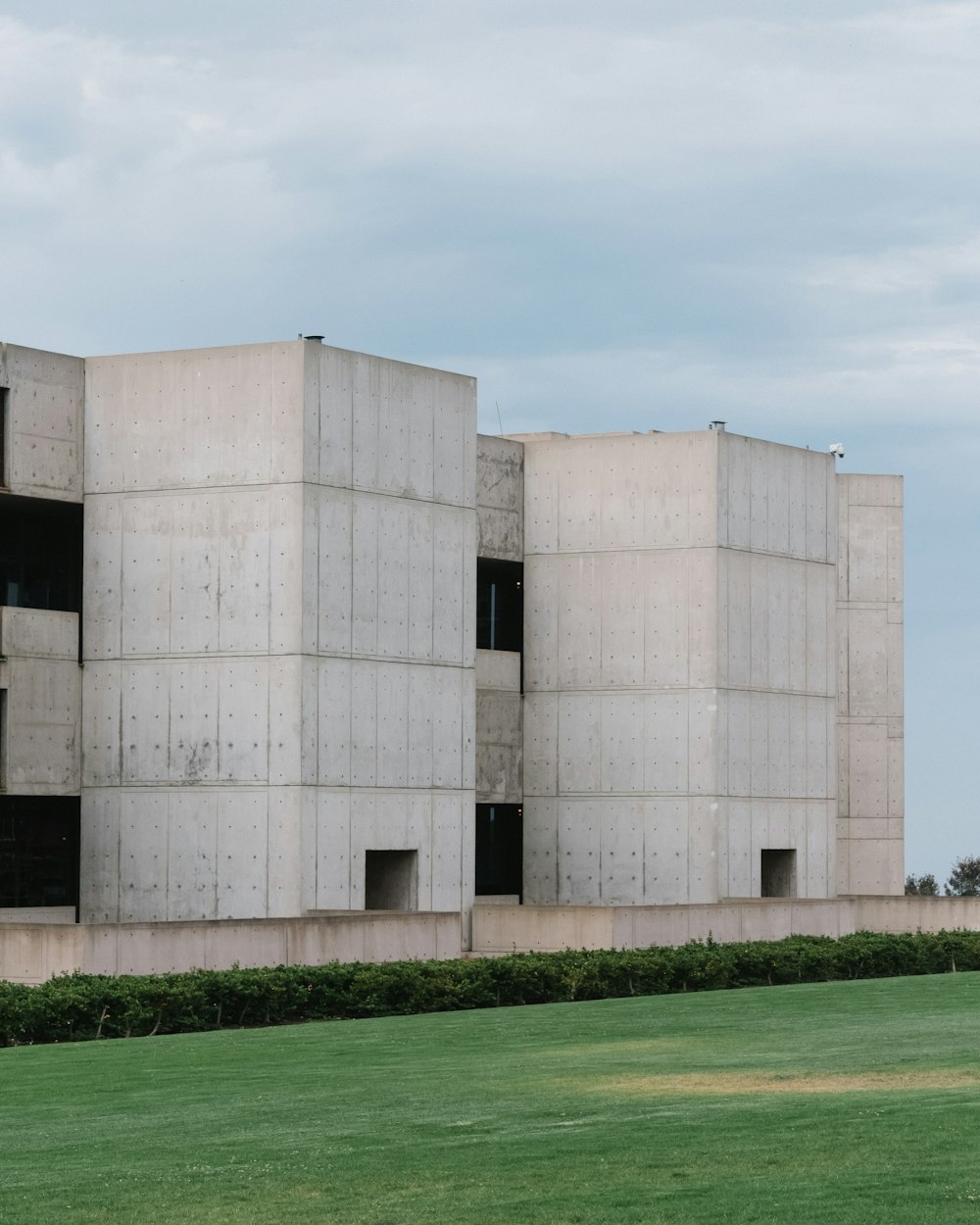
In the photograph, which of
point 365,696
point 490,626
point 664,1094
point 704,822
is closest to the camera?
Result: point 664,1094

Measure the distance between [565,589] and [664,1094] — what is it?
24.6 m

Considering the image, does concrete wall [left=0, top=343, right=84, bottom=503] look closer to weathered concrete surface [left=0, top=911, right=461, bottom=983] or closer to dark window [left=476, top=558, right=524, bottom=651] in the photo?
weathered concrete surface [left=0, top=911, right=461, bottom=983]

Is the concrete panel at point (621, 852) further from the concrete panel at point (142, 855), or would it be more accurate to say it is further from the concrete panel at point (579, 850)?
the concrete panel at point (142, 855)

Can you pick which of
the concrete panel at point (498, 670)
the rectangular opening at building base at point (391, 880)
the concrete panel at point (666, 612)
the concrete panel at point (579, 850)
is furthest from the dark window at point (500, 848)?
the rectangular opening at building base at point (391, 880)

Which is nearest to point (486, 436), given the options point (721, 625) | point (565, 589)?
point (565, 589)

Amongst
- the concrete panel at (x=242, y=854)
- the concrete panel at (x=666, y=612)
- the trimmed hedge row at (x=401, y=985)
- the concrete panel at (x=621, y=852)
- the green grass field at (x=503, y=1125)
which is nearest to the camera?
the green grass field at (x=503, y=1125)

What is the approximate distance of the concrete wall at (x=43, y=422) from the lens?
32844 mm

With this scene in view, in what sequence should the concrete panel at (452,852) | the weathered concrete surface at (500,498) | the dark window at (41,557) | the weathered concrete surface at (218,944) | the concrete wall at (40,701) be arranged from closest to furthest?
the weathered concrete surface at (218,944), the concrete wall at (40,701), the concrete panel at (452,852), the dark window at (41,557), the weathered concrete surface at (500,498)

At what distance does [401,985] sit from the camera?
26938 millimetres

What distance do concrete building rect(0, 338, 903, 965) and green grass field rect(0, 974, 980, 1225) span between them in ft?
30.1

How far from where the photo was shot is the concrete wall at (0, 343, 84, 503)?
3284 centimetres

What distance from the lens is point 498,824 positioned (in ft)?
136

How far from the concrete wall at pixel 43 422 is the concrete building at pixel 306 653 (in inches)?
1.7

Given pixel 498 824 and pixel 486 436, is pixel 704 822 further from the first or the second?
pixel 486 436
